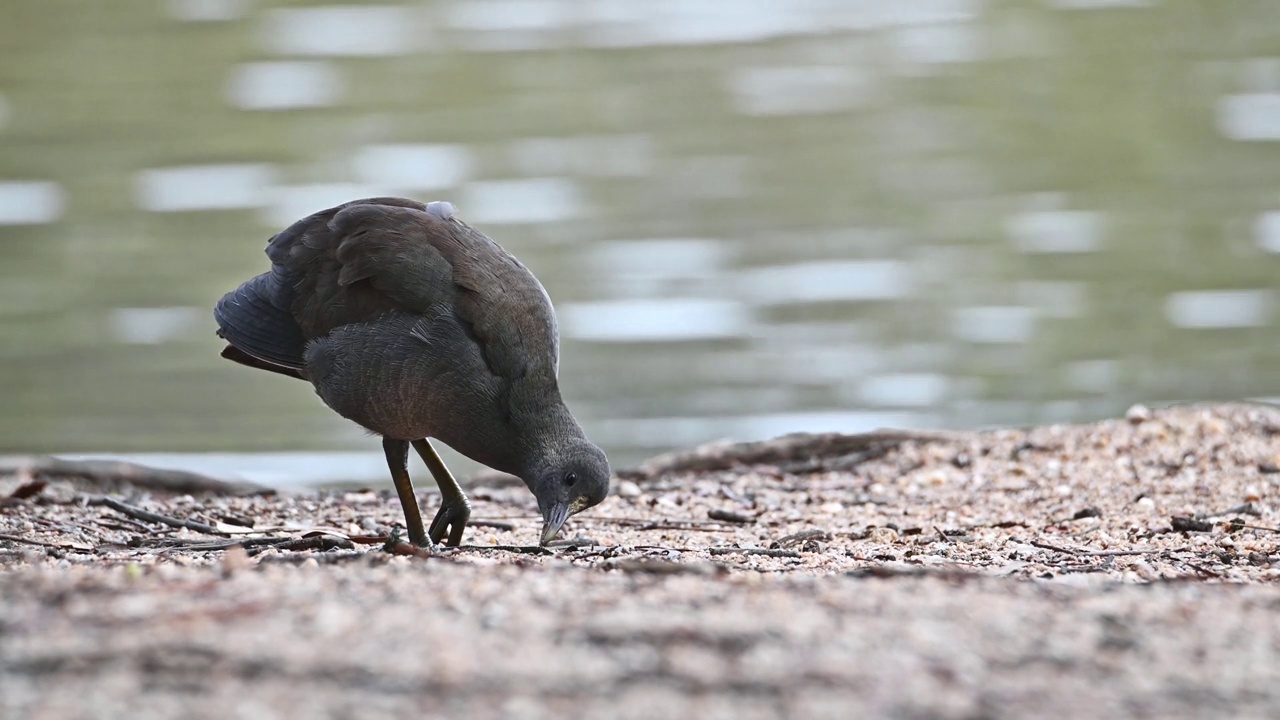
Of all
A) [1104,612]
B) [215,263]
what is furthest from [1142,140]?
[1104,612]

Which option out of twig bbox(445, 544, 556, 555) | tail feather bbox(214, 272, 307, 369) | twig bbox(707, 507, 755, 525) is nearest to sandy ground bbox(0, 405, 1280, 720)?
twig bbox(445, 544, 556, 555)

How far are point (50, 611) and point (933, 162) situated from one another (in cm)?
1342

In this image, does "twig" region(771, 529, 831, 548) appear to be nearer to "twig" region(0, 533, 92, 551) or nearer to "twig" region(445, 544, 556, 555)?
"twig" region(445, 544, 556, 555)

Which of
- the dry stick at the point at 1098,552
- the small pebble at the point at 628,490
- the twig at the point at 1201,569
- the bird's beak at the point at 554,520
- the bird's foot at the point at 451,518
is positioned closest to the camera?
the twig at the point at 1201,569

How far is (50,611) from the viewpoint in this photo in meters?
3.30

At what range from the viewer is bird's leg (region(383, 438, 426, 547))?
18.4 ft

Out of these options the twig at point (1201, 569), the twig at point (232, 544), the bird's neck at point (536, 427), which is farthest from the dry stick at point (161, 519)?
→ the twig at point (1201, 569)

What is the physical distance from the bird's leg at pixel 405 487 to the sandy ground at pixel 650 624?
251mm

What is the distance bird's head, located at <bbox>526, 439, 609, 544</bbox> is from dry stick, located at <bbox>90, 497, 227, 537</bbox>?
46.4 inches

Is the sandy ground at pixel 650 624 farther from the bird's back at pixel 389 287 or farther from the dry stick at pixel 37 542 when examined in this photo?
the bird's back at pixel 389 287

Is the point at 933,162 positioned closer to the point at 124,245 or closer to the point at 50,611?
the point at 124,245

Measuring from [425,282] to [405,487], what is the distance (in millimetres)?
807

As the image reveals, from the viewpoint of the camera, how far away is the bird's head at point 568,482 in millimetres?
5441

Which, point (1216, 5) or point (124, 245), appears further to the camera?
point (1216, 5)
